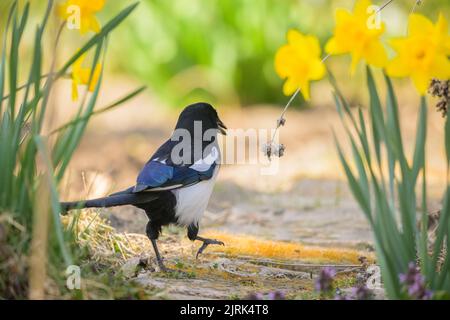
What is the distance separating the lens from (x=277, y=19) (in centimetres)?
826

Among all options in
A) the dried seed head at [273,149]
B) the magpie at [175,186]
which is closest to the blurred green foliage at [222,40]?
the magpie at [175,186]

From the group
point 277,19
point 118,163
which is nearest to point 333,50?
point 118,163

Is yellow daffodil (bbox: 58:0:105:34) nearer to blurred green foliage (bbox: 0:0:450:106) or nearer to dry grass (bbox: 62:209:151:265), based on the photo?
dry grass (bbox: 62:209:151:265)

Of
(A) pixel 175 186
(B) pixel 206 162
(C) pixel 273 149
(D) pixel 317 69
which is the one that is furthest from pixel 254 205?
(D) pixel 317 69

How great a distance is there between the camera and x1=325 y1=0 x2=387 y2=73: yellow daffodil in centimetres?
270

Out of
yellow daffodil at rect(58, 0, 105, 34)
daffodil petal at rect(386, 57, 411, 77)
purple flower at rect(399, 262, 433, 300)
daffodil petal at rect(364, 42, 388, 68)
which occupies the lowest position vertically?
purple flower at rect(399, 262, 433, 300)

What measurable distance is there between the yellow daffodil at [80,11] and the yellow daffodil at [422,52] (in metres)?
1.10

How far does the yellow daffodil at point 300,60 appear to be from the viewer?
109 inches

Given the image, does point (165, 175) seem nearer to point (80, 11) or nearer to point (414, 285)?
point (80, 11)

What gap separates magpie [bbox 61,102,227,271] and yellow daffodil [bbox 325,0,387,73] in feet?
4.29

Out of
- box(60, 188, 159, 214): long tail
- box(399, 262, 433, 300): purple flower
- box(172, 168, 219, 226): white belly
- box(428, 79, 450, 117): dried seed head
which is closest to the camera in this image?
box(399, 262, 433, 300): purple flower

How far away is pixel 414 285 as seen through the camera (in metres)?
2.66

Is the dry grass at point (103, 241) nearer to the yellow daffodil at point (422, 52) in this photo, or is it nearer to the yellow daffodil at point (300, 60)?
the yellow daffodil at point (300, 60)

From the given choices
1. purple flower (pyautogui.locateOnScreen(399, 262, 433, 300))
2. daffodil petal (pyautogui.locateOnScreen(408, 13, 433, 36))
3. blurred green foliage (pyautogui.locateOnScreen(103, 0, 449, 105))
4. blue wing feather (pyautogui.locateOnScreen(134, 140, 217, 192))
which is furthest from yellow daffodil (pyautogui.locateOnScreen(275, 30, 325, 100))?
blurred green foliage (pyautogui.locateOnScreen(103, 0, 449, 105))
